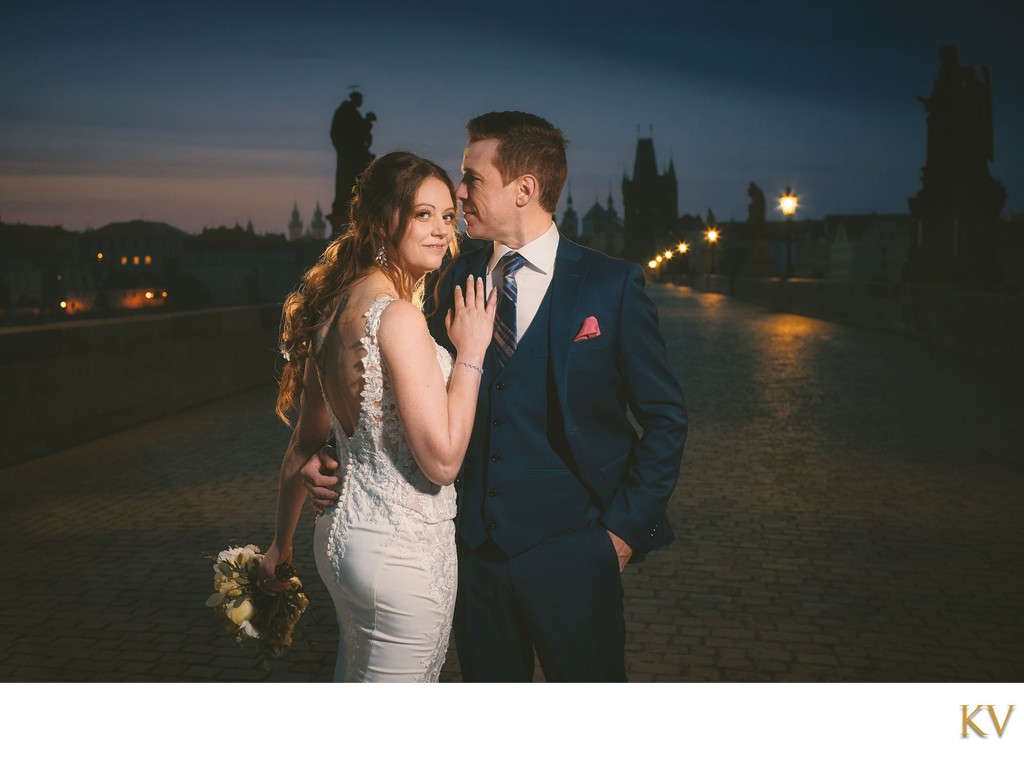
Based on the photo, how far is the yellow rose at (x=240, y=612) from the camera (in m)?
3.05

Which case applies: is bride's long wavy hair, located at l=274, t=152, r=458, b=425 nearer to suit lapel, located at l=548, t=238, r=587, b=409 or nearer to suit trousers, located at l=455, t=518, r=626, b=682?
suit lapel, located at l=548, t=238, r=587, b=409

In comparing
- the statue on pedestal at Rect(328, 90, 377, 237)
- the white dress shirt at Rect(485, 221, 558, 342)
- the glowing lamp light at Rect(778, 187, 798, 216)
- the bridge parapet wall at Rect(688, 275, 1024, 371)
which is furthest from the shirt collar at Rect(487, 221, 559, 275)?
the glowing lamp light at Rect(778, 187, 798, 216)

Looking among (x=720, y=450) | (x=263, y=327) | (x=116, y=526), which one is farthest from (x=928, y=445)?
(x=263, y=327)

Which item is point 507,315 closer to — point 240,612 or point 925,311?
point 240,612

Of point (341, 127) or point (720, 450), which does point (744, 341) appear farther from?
point (720, 450)

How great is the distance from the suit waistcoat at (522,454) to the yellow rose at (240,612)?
2.47 feet

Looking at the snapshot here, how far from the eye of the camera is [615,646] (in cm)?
291

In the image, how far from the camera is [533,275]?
2.85 meters

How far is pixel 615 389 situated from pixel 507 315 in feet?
1.15

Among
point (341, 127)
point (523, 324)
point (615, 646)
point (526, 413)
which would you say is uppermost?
point (341, 127)

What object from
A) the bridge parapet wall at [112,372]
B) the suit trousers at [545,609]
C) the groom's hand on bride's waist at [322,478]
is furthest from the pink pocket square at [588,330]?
the bridge parapet wall at [112,372]

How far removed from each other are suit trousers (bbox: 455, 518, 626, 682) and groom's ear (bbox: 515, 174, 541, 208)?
875 mm

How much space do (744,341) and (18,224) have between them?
7310cm
